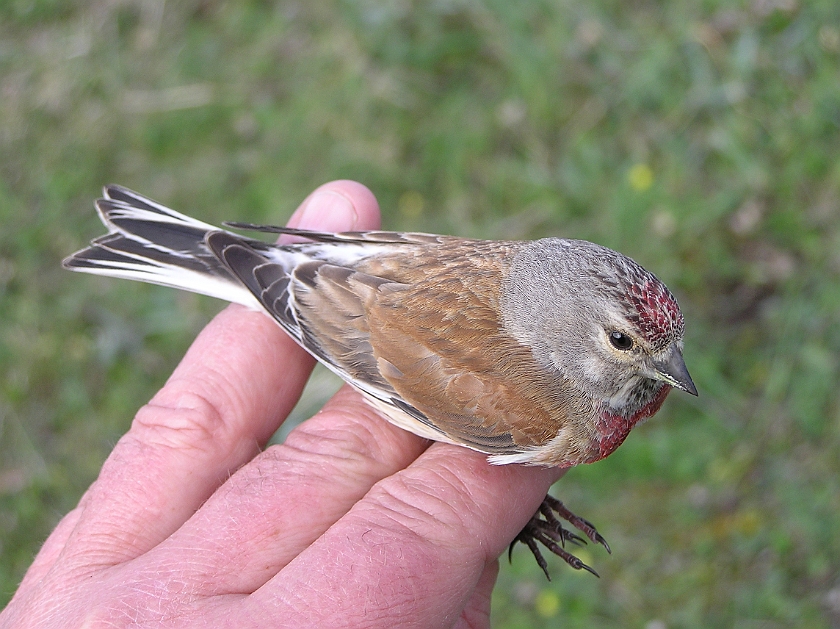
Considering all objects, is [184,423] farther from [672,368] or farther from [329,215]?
[672,368]

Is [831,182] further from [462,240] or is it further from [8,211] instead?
[8,211]

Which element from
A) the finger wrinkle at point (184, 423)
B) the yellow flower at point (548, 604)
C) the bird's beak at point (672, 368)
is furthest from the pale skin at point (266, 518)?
the yellow flower at point (548, 604)

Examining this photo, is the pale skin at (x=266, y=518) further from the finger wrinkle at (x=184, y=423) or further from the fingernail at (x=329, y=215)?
the fingernail at (x=329, y=215)

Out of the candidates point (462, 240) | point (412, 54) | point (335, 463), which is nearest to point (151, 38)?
point (412, 54)

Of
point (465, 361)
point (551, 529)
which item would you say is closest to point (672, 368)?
point (465, 361)

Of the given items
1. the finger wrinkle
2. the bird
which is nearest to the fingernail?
the bird
